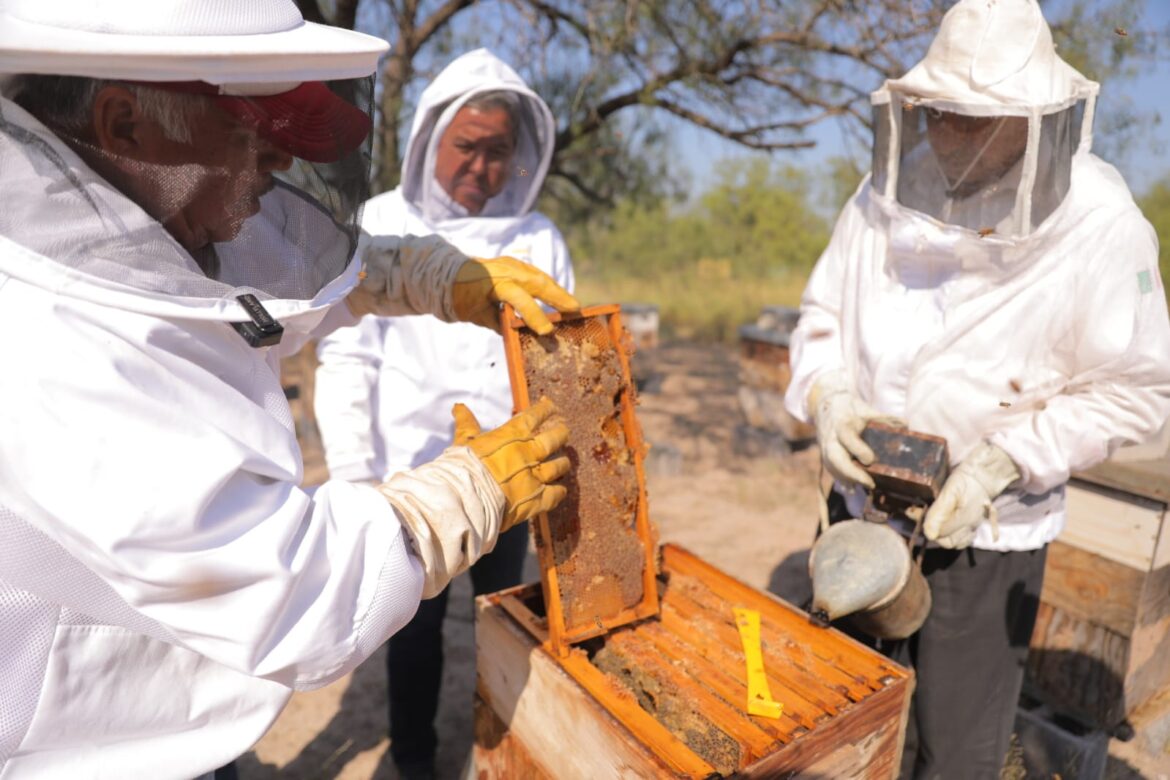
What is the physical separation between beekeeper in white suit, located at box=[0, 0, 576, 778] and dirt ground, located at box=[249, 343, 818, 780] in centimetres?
219

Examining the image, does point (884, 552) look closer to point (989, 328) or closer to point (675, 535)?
point (989, 328)

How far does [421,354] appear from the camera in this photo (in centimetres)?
272

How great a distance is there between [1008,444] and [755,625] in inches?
34.4

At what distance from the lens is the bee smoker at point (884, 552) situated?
1.88 meters

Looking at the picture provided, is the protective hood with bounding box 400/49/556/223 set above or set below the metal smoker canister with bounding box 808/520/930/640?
above

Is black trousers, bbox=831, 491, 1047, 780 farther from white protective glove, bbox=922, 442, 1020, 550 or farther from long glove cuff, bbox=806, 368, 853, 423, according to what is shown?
long glove cuff, bbox=806, 368, 853, 423

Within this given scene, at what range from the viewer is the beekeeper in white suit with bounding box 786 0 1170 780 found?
1924mm

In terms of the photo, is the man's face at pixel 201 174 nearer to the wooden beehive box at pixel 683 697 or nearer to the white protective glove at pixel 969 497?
the wooden beehive box at pixel 683 697

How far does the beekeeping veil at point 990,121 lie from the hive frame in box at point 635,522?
0.97 m

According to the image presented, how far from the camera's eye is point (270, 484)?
1.18 metres

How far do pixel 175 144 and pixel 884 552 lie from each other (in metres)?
1.80

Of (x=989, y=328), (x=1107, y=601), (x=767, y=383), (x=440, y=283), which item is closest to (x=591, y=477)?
(x=440, y=283)

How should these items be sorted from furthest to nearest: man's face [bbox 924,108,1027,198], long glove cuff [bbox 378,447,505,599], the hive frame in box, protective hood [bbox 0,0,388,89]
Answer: man's face [bbox 924,108,1027,198] < the hive frame in box < long glove cuff [bbox 378,447,505,599] < protective hood [bbox 0,0,388,89]

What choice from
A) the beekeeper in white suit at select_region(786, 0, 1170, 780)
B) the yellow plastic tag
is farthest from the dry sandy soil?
the beekeeper in white suit at select_region(786, 0, 1170, 780)
